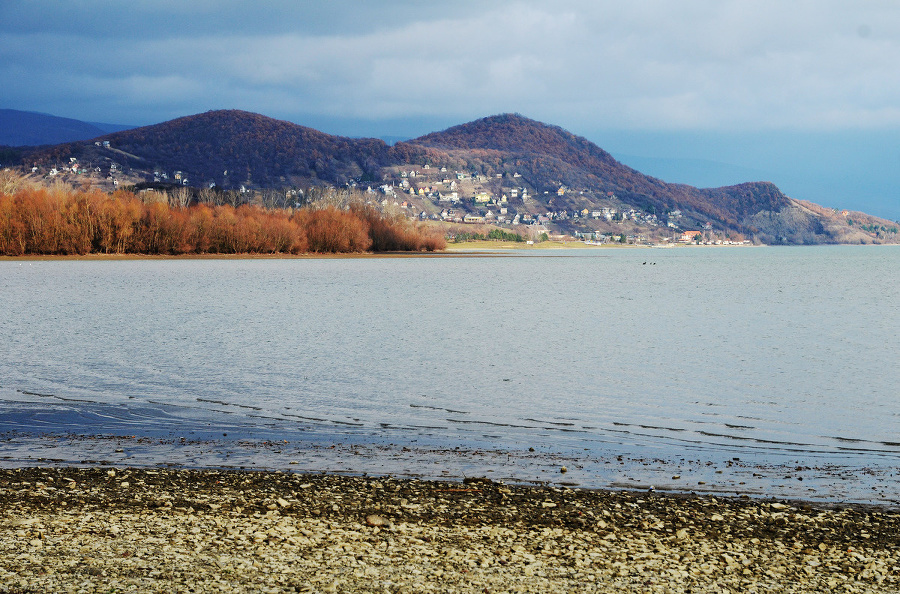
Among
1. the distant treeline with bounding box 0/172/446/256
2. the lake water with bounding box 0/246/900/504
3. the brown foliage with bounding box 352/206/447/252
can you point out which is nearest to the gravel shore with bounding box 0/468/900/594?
the lake water with bounding box 0/246/900/504

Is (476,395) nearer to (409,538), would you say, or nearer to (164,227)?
(409,538)

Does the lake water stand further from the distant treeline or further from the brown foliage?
the brown foliage

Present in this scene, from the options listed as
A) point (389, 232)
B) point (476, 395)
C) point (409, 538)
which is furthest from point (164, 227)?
point (409, 538)

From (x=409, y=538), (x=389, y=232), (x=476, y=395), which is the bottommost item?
(x=476, y=395)

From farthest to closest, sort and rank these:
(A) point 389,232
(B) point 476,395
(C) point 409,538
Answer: (A) point 389,232
(B) point 476,395
(C) point 409,538

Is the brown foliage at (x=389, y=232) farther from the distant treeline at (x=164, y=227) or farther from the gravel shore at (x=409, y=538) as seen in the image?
the gravel shore at (x=409, y=538)

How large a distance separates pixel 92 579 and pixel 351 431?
8.49 m

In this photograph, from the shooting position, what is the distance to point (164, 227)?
441ft

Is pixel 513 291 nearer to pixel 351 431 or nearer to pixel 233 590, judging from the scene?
pixel 351 431

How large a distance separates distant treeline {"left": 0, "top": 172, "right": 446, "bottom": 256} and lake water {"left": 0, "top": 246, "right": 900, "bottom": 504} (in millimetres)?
87555

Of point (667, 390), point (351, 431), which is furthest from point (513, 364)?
point (351, 431)

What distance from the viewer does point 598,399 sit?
19734 millimetres

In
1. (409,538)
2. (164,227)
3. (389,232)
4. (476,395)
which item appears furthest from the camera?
(389,232)

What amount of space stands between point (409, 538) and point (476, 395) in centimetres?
1110
